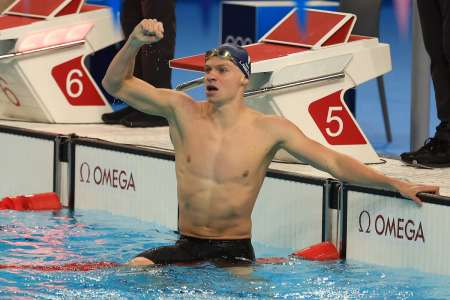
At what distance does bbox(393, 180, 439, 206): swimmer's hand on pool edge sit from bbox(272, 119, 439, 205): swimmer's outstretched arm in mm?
59

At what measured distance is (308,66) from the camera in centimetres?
658

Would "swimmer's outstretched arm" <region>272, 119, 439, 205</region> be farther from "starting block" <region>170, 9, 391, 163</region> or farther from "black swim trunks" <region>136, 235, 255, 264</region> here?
"starting block" <region>170, 9, 391, 163</region>

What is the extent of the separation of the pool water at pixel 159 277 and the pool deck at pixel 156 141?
0.45 m

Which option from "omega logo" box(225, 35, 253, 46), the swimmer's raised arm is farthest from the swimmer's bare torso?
"omega logo" box(225, 35, 253, 46)

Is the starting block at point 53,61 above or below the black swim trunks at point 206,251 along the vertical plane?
above

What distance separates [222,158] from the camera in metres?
5.38

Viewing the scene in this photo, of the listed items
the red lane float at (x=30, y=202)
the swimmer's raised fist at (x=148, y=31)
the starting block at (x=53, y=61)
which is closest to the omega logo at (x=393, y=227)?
the swimmer's raised fist at (x=148, y=31)

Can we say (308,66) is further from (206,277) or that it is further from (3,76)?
(3,76)

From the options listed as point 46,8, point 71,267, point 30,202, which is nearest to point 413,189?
point 71,267

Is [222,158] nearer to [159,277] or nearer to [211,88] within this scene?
[211,88]

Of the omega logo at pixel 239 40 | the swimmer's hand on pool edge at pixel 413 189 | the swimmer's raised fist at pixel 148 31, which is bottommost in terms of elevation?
the swimmer's hand on pool edge at pixel 413 189

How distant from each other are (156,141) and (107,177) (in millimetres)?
376

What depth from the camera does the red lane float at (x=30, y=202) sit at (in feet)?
23.1

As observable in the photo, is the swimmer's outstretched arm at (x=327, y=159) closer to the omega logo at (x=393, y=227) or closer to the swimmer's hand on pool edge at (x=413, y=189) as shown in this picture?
the swimmer's hand on pool edge at (x=413, y=189)
